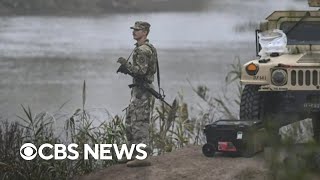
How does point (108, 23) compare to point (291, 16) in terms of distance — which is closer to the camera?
point (291, 16)

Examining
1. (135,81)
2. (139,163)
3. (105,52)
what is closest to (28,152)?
(139,163)

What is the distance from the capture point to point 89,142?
22.0 ft

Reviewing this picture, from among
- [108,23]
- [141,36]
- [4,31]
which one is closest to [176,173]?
[141,36]

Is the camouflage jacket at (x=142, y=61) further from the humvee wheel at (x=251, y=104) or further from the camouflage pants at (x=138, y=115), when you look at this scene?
the humvee wheel at (x=251, y=104)

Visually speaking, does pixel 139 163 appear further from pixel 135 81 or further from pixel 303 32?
pixel 303 32

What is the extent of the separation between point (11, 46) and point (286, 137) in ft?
54.8

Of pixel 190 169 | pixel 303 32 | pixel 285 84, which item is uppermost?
pixel 303 32

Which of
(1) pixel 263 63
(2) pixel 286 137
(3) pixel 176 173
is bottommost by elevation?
(3) pixel 176 173

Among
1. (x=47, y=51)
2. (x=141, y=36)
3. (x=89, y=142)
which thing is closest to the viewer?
(x=141, y=36)

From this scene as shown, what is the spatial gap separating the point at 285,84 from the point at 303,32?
128 centimetres

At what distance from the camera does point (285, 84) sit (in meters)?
6.18

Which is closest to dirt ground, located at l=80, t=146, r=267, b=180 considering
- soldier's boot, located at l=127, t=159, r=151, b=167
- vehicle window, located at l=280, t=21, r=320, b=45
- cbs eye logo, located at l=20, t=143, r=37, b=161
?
soldier's boot, located at l=127, t=159, r=151, b=167

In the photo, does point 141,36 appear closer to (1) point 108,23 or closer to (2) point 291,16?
(2) point 291,16

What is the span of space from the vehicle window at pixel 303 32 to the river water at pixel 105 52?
111 cm
